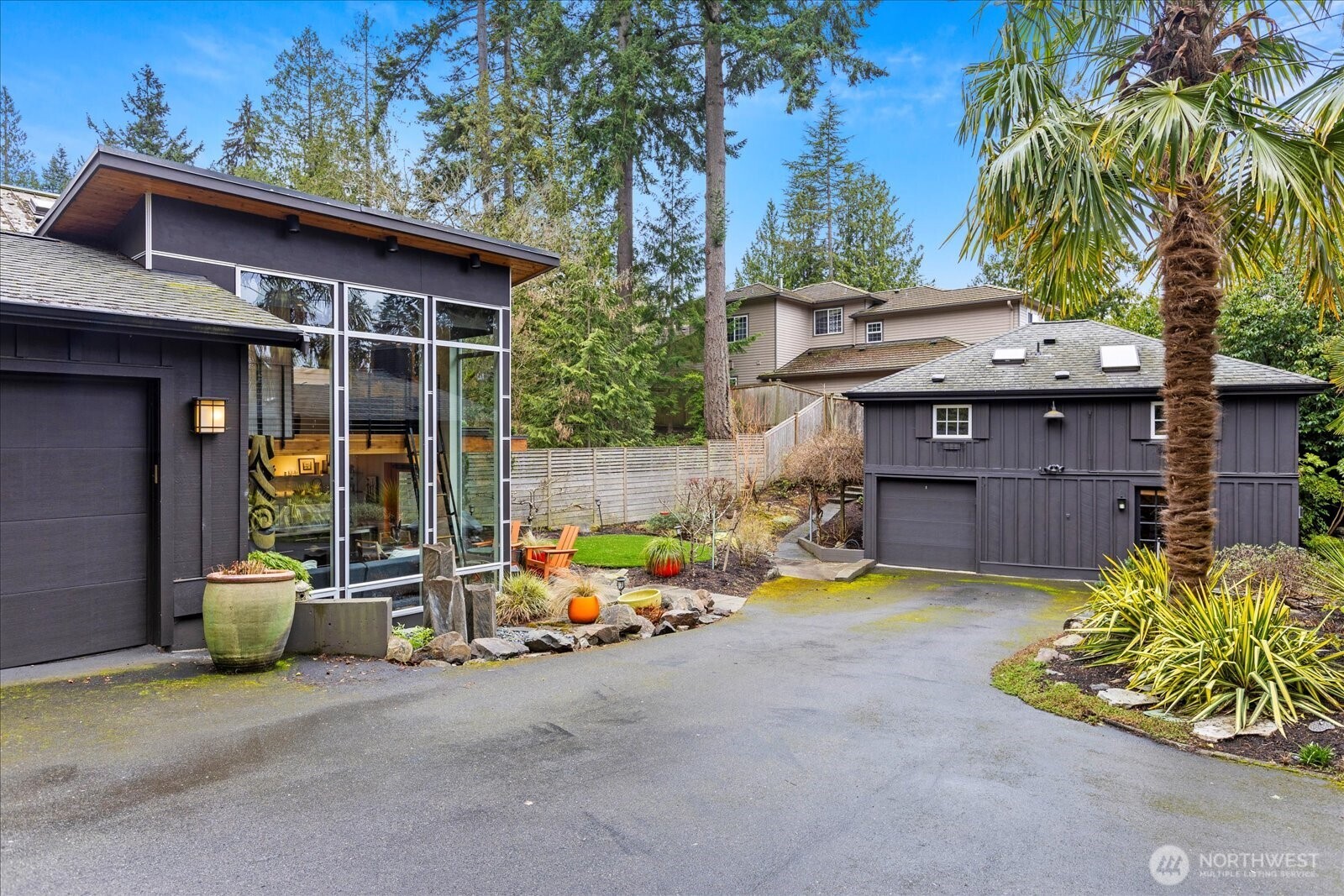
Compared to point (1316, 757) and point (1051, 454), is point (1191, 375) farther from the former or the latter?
point (1051, 454)

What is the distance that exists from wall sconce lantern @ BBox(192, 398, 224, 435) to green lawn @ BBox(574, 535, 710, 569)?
7183 mm

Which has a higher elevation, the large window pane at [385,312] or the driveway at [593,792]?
the large window pane at [385,312]

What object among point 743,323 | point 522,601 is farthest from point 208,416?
point 743,323

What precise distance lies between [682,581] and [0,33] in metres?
24.6

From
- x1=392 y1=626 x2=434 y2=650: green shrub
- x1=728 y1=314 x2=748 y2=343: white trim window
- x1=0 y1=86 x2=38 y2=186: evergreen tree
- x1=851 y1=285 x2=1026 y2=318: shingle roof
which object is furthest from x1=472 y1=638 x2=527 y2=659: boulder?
x1=0 y1=86 x2=38 y2=186: evergreen tree

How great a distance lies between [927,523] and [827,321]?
15.3 m

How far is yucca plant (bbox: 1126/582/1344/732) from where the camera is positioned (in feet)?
16.9

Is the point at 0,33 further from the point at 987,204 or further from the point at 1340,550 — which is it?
the point at 1340,550

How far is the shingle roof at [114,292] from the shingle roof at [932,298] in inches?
905

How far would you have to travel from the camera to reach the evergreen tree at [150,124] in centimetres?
2716

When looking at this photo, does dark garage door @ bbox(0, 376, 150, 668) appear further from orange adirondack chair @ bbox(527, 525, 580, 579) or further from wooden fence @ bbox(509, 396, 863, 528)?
wooden fence @ bbox(509, 396, 863, 528)

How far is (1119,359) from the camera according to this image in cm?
1315

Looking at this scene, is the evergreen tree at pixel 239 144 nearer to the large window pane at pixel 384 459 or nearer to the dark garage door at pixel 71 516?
the large window pane at pixel 384 459

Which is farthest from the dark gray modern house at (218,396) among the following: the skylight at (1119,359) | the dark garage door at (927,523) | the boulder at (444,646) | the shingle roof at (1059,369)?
the skylight at (1119,359)
